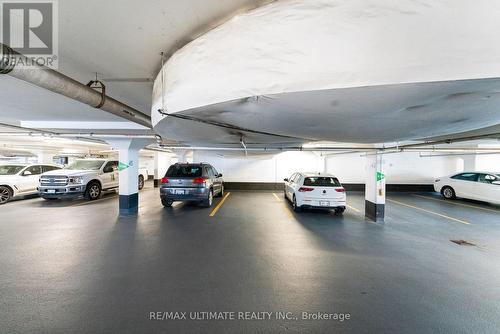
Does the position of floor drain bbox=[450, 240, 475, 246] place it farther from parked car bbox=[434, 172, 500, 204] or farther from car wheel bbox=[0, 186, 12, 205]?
car wheel bbox=[0, 186, 12, 205]

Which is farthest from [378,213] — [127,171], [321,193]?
[127,171]

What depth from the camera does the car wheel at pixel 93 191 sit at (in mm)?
8512

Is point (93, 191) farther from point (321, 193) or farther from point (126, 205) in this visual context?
point (321, 193)

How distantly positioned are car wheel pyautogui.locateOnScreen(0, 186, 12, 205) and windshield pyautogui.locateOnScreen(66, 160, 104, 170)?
6.65 ft

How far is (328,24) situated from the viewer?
3.98 ft

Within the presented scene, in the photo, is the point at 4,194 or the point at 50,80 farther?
the point at 4,194

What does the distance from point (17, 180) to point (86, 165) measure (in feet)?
7.91

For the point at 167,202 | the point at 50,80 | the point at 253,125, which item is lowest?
the point at 167,202

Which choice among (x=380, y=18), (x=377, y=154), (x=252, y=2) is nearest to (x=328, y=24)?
(x=380, y=18)

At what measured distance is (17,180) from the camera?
A: 834 centimetres

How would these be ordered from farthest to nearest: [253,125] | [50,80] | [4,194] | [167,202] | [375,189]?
[4,194]
[167,202]
[375,189]
[253,125]
[50,80]

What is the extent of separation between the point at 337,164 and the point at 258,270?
10.6 meters

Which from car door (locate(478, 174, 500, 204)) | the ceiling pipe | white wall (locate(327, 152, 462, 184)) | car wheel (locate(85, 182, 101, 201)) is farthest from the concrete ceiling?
car door (locate(478, 174, 500, 204))

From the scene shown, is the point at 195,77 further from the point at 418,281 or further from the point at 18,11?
the point at 418,281
